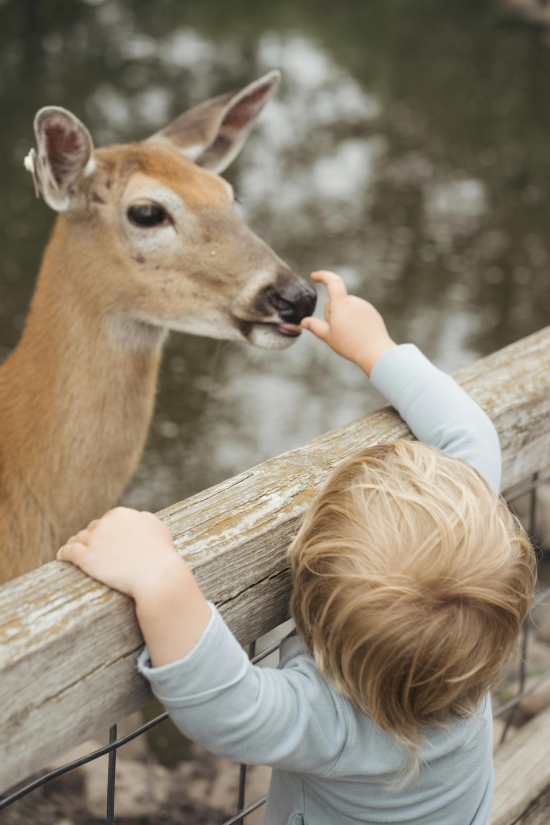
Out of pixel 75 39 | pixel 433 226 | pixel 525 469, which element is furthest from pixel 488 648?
pixel 75 39

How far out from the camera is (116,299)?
2.61 metres

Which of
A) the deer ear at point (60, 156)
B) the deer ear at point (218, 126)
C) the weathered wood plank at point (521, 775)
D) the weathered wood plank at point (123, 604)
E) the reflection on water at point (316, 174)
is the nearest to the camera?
the weathered wood plank at point (123, 604)

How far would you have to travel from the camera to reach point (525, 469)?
1716 mm

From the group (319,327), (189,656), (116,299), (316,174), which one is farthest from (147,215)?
(316,174)

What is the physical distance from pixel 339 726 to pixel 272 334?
162 centimetres

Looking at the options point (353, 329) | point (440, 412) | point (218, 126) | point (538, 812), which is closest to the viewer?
point (440, 412)

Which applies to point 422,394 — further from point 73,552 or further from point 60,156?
point 60,156

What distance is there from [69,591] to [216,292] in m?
1.80

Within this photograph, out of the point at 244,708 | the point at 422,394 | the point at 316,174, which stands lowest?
the point at 316,174

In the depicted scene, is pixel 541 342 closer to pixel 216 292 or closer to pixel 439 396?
pixel 439 396

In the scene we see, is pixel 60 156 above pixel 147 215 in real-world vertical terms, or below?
above

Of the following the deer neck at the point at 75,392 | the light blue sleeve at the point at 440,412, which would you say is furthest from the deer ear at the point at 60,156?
the light blue sleeve at the point at 440,412

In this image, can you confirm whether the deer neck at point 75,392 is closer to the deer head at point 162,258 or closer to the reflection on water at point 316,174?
the deer head at point 162,258

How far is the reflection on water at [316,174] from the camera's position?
5426 mm
